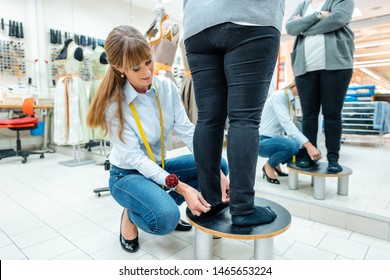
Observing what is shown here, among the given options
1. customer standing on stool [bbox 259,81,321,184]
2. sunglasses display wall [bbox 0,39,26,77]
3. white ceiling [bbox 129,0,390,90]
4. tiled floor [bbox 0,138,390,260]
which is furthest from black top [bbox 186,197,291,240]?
sunglasses display wall [bbox 0,39,26,77]

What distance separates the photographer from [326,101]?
1705mm

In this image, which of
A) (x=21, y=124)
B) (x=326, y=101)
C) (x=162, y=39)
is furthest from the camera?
(x=21, y=124)

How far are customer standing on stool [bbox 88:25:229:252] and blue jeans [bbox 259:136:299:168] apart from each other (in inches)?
35.8

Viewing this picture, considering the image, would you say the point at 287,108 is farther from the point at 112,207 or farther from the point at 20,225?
the point at 20,225

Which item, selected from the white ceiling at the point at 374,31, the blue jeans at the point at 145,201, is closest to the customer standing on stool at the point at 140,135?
the blue jeans at the point at 145,201

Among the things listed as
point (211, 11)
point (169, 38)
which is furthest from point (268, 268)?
point (169, 38)

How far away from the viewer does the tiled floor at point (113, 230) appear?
1.33m

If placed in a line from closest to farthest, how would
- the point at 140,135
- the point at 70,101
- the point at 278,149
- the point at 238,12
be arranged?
the point at 238,12 → the point at 140,135 → the point at 278,149 → the point at 70,101

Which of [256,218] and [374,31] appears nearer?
[256,218]

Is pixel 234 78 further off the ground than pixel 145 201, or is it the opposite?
pixel 234 78

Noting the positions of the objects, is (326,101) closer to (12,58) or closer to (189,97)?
(189,97)

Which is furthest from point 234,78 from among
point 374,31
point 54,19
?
point 54,19

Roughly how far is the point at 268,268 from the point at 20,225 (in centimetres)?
146

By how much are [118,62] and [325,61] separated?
48.5 inches
